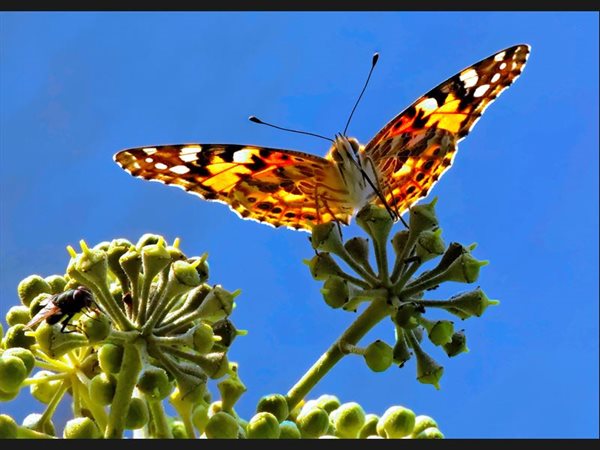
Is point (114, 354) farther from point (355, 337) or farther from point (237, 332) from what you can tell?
point (355, 337)

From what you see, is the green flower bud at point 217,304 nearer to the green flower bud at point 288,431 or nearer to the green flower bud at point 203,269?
the green flower bud at point 203,269

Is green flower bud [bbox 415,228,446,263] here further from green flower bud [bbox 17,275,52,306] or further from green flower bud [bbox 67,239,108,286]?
green flower bud [bbox 17,275,52,306]

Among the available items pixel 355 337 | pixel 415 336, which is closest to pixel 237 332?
pixel 355 337

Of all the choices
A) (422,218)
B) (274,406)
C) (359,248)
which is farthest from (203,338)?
(422,218)

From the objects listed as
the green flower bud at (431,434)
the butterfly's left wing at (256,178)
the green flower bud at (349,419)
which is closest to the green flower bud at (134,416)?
the green flower bud at (349,419)

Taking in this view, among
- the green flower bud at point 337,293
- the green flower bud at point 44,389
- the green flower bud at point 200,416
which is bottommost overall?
the green flower bud at point 44,389

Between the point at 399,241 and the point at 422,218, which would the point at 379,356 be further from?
the point at 422,218
